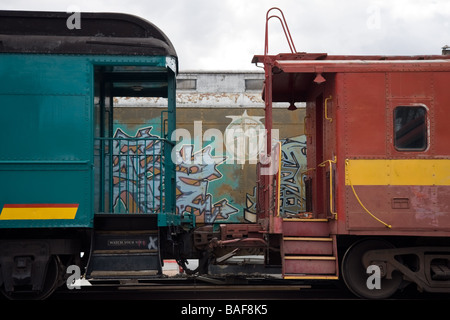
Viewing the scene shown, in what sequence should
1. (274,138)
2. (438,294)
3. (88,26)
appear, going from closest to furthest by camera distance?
(88,26) → (438,294) → (274,138)

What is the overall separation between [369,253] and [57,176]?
503 cm

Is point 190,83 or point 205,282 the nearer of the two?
point 205,282

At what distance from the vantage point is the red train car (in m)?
8.92

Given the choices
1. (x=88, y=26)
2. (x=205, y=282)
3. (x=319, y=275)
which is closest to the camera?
(x=319, y=275)

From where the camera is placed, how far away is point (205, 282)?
1118 cm

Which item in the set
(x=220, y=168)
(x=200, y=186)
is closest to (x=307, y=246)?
(x=220, y=168)

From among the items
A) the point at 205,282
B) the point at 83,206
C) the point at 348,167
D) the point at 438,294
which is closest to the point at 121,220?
the point at 83,206

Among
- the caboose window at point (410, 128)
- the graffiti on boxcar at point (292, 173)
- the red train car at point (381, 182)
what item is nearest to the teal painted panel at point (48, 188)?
the red train car at point (381, 182)

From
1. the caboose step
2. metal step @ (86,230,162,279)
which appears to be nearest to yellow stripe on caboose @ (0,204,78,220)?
the caboose step

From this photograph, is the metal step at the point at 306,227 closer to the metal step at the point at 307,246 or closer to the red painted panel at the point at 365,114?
the metal step at the point at 307,246

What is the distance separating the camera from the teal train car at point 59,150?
890 centimetres

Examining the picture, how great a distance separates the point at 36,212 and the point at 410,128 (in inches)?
235

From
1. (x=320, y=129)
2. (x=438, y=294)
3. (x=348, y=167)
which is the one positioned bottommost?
(x=438, y=294)

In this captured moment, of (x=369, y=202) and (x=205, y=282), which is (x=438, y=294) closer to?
(x=369, y=202)
